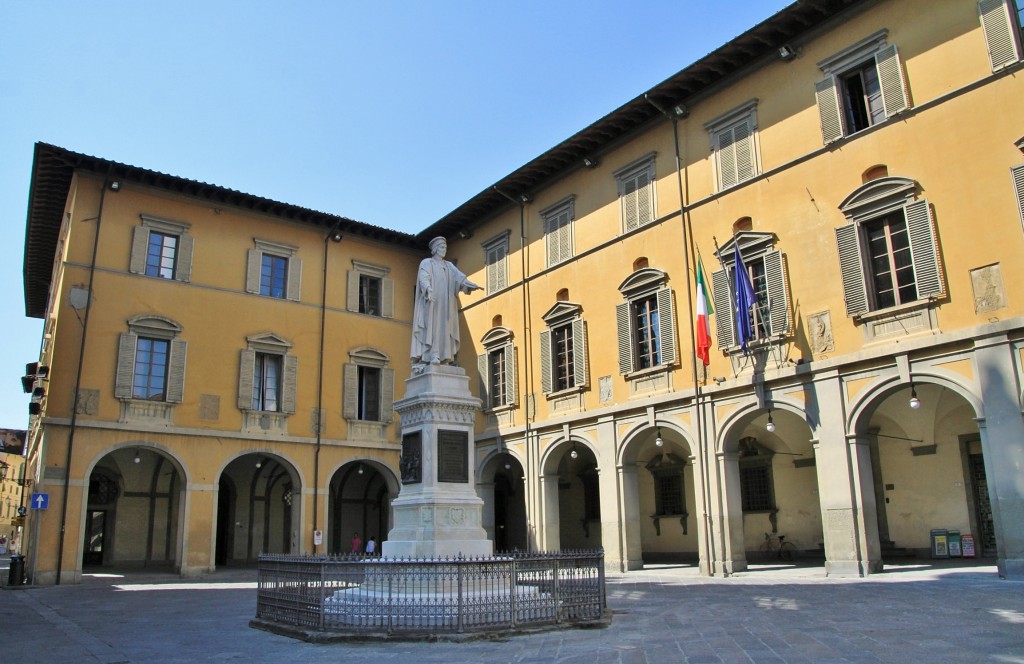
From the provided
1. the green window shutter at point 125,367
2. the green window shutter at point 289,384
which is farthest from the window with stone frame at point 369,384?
the green window shutter at point 125,367

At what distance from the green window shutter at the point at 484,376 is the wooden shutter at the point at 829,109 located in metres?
11.8

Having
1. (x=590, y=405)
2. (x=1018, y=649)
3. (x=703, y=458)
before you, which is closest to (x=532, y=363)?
(x=590, y=405)

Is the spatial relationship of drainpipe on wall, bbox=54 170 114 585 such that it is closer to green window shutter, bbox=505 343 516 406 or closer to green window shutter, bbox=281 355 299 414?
green window shutter, bbox=281 355 299 414

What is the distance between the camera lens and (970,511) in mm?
16938

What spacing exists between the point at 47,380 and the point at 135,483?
5447mm

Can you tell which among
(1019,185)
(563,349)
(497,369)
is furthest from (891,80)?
(497,369)

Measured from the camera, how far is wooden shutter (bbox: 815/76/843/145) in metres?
15.6

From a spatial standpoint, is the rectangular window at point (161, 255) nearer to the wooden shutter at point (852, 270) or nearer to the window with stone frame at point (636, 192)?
the window with stone frame at point (636, 192)

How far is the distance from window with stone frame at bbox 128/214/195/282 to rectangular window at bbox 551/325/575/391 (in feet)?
34.9

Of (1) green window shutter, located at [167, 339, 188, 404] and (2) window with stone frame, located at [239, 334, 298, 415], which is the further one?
(2) window with stone frame, located at [239, 334, 298, 415]

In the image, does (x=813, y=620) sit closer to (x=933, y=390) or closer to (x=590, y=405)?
(x=933, y=390)

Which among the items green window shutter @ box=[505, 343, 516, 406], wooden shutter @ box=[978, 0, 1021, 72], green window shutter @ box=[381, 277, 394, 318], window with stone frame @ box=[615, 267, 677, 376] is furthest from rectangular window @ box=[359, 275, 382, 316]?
wooden shutter @ box=[978, 0, 1021, 72]

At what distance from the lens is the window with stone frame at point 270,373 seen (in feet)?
75.3

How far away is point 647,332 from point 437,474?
9936 mm
